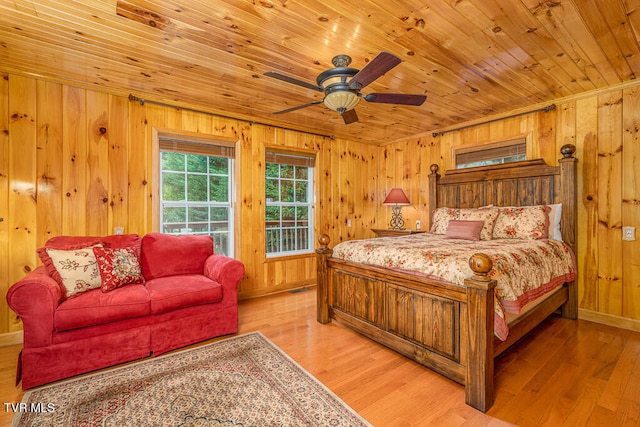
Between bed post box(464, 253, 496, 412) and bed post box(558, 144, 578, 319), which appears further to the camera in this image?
bed post box(558, 144, 578, 319)

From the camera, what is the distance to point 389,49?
231 cm

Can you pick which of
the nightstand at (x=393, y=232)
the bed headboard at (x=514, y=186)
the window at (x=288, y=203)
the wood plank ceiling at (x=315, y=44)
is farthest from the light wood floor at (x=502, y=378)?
the wood plank ceiling at (x=315, y=44)

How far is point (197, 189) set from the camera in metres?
3.72

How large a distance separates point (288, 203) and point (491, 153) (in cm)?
291

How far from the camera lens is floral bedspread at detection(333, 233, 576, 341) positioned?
1954mm

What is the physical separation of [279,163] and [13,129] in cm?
271

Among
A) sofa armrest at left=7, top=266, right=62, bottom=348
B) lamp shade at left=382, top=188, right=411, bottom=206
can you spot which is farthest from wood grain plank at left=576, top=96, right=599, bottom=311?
sofa armrest at left=7, top=266, right=62, bottom=348

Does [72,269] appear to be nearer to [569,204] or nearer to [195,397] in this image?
[195,397]

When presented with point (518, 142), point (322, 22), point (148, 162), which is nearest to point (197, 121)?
point (148, 162)

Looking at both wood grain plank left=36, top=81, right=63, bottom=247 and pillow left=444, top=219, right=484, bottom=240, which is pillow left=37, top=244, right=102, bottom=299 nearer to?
wood grain plank left=36, top=81, right=63, bottom=247

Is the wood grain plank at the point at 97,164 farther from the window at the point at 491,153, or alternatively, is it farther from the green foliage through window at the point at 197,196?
the window at the point at 491,153

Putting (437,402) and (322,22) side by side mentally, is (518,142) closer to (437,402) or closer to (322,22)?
(322,22)

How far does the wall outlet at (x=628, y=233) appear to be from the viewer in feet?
9.57

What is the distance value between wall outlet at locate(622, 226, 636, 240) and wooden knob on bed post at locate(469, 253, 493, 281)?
2371 millimetres
